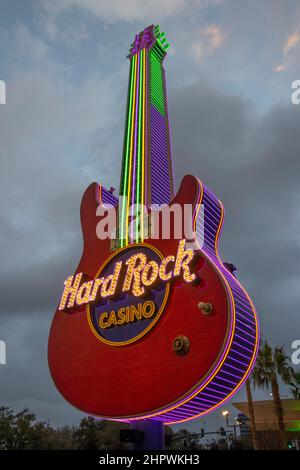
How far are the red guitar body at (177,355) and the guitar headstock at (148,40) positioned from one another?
15978 mm

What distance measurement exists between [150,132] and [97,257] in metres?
8.94

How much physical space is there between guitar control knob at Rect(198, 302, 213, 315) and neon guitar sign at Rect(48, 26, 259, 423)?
0.04m

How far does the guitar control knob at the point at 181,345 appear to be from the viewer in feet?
53.0

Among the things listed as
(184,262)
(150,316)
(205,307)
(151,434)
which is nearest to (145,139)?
(184,262)

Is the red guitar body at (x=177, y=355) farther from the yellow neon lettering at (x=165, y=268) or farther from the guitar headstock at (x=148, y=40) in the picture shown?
the guitar headstock at (x=148, y=40)

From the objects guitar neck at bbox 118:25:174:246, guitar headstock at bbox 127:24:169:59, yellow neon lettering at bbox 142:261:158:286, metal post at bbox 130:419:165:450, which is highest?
guitar headstock at bbox 127:24:169:59

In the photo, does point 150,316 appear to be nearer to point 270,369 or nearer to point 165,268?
point 165,268

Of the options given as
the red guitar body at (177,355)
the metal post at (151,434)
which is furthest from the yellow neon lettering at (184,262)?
the metal post at (151,434)

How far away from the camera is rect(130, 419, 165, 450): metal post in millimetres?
16812

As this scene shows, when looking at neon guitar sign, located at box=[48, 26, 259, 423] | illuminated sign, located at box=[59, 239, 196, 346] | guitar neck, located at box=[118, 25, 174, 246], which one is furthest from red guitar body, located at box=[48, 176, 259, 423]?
guitar neck, located at box=[118, 25, 174, 246]

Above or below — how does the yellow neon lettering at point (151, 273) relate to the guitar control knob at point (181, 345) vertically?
above

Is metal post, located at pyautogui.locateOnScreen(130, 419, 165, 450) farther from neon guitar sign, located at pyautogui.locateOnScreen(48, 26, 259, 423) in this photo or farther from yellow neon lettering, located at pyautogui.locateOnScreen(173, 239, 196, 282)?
yellow neon lettering, located at pyautogui.locateOnScreen(173, 239, 196, 282)

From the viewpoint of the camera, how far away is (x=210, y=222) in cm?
2006
